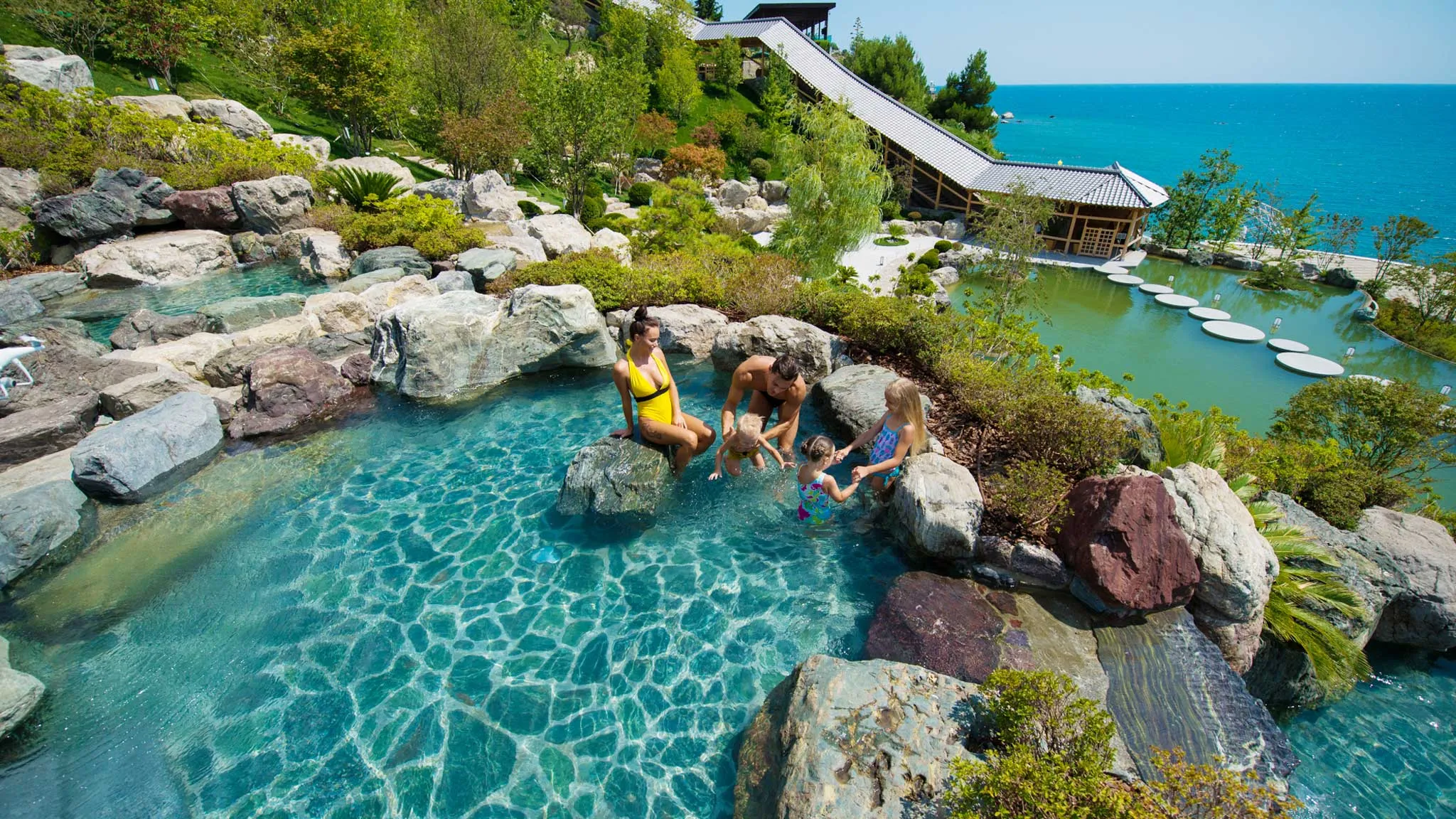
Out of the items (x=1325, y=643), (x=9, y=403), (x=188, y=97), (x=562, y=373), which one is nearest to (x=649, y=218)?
(x=562, y=373)

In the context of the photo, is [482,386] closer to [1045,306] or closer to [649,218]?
[649,218]

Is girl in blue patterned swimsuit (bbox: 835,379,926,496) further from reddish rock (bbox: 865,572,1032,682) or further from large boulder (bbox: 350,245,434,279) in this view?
large boulder (bbox: 350,245,434,279)

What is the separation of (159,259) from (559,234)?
10.3 metres

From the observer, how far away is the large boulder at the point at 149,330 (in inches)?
469

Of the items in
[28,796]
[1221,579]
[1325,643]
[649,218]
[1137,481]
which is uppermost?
[649,218]

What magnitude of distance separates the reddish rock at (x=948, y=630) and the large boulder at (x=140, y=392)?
11.1m

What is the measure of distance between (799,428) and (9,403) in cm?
1201

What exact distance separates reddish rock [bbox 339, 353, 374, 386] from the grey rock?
804cm

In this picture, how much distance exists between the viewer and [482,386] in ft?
36.3

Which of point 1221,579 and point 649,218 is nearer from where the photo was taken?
point 1221,579

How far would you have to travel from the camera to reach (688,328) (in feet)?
41.2

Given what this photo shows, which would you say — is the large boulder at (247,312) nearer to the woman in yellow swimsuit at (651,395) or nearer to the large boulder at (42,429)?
the large boulder at (42,429)

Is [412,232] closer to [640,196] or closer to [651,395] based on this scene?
[651,395]

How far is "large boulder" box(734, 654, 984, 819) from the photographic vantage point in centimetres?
405
